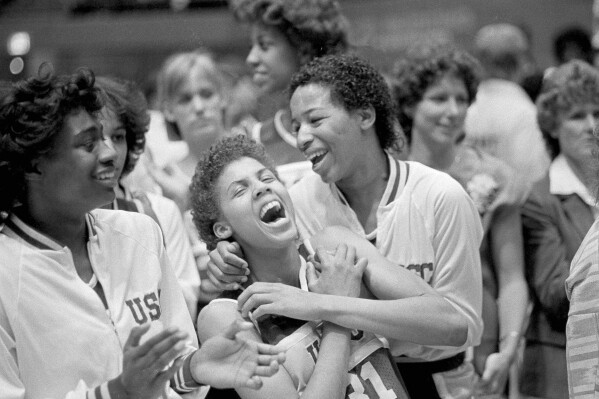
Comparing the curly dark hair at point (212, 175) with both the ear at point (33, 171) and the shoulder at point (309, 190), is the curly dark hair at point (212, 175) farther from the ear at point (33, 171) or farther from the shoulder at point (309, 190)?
the ear at point (33, 171)

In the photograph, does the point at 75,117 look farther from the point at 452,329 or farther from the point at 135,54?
the point at 135,54

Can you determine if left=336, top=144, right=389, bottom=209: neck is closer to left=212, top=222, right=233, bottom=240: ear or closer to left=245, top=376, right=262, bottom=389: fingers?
left=212, top=222, right=233, bottom=240: ear

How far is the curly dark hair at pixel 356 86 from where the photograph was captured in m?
3.24

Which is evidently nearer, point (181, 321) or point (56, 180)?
point (56, 180)

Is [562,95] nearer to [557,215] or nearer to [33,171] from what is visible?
[557,215]

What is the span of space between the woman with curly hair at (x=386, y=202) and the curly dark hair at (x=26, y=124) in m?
0.96

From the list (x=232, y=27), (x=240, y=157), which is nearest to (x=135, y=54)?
(x=232, y=27)

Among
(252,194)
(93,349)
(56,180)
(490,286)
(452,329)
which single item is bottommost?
(490,286)

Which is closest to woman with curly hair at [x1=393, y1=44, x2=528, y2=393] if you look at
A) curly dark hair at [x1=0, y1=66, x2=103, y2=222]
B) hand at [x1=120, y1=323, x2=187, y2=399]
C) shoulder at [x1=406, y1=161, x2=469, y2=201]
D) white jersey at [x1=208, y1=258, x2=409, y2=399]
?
shoulder at [x1=406, y1=161, x2=469, y2=201]

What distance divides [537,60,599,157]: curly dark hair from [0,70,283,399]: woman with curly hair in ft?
6.96

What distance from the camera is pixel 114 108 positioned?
11.3 ft

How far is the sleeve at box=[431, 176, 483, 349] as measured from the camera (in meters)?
3.15

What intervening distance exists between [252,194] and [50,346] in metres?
0.78

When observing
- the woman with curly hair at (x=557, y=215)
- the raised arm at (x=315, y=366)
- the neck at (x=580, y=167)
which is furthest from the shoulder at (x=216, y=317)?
the neck at (x=580, y=167)
